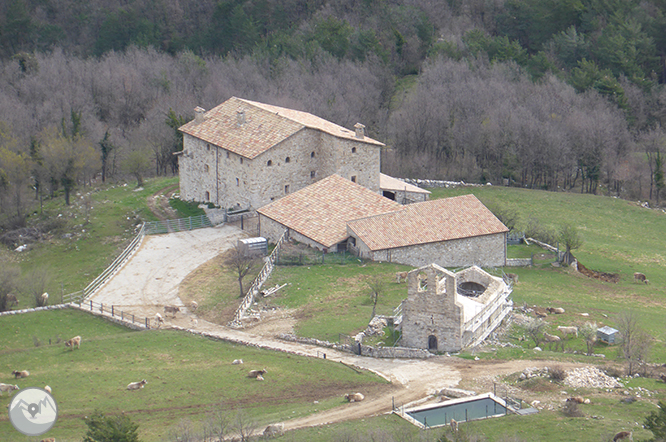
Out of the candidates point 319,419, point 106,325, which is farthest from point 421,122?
point 319,419

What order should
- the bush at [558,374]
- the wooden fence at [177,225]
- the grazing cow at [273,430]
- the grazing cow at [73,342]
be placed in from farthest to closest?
the wooden fence at [177,225], the grazing cow at [73,342], the bush at [558,374], the grazing cow at [273,430]

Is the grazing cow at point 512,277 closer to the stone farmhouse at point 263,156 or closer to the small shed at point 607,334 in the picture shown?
the small shed at point 607,334

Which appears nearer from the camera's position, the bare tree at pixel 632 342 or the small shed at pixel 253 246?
the bare tree at pixel 632 342

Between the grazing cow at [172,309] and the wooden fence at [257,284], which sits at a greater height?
the wooden fence at [257,284]

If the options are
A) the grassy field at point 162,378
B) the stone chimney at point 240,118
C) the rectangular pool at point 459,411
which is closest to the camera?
the rectangular pool at point 459,411

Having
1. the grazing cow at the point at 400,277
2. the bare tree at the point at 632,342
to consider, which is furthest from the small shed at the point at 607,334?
the grazing cow at the point at 400,277
